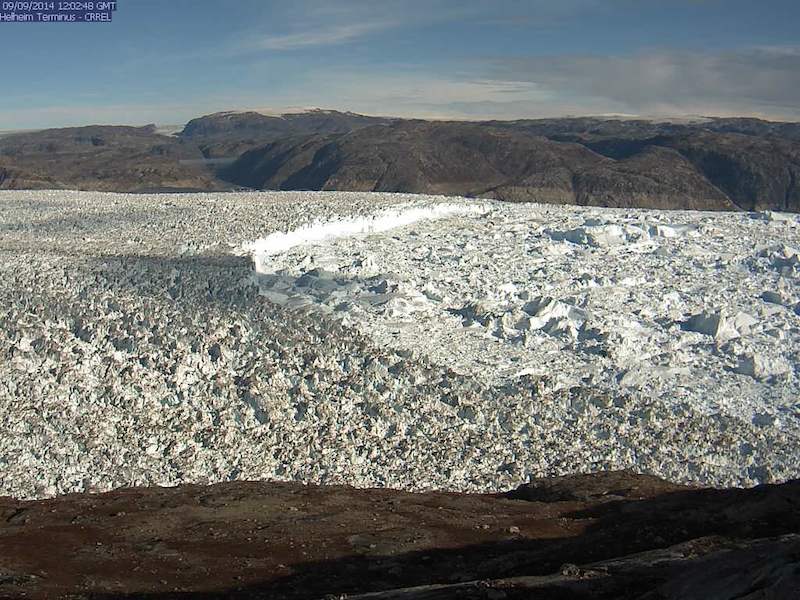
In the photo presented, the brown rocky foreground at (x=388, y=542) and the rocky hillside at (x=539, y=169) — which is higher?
the rocky hillside at (x=539, y=169)

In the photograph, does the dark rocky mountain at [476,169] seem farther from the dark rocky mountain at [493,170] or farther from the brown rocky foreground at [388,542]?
the brown rocky foreground at [388,542]

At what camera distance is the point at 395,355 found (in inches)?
697

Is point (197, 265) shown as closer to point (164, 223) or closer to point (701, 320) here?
point (164, 223)

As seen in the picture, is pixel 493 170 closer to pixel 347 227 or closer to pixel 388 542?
pixel 347 227

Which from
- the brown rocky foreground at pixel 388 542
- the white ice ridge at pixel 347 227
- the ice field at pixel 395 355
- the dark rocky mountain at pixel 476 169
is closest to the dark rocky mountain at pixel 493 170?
the dark rocky mountain at pixel 476 169

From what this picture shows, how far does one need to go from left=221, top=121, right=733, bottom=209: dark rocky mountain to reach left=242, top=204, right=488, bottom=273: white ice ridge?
283ft

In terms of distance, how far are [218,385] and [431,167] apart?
13068 centimetres

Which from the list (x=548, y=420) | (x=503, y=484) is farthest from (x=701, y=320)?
(x=503, y=484)

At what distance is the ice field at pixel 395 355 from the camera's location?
48.2 feet

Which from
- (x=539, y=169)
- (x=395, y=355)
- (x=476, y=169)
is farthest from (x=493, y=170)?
(x=395, y=355)

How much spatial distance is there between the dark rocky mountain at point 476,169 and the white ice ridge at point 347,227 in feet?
283

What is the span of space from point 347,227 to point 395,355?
928 cm

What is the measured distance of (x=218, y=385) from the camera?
53.8ft

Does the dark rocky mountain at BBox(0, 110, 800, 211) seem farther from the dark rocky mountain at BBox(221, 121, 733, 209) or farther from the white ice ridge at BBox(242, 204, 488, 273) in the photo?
the white ice ridge at BBox(242, 204, 488, 273)
